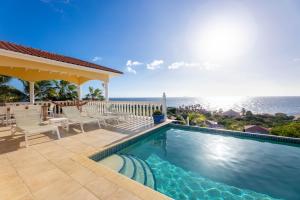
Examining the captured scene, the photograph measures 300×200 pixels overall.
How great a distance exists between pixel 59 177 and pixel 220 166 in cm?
350

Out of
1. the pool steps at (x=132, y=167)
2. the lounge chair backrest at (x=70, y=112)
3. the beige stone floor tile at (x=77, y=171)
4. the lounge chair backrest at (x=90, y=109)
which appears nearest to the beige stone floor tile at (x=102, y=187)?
the beige stone floor tile at (x=77, y=171)

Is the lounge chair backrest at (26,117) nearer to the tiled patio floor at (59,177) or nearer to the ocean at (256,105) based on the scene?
the tiled patio floor at (59,177)

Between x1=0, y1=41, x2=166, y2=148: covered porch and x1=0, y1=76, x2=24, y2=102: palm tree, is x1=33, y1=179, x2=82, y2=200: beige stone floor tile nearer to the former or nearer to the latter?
x1=0, y1=41, x2=166, y2=148: covered porch

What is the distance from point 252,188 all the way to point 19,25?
16532mm

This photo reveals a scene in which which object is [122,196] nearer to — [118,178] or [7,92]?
[118,178]

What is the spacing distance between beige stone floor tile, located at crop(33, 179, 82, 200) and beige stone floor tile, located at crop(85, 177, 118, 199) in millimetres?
183

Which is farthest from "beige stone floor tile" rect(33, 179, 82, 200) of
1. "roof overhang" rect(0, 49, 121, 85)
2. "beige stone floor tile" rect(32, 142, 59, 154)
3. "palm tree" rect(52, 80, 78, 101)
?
"palm tree" rect(52, 80, 78, 101)

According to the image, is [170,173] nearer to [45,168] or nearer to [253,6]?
[45,168]

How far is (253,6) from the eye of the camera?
6477 millimetres

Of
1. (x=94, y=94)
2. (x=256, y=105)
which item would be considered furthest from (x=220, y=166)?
(x=256, y=105)

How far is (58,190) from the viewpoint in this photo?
7.18ft

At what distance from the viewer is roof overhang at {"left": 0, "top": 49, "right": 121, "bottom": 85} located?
5516 mm

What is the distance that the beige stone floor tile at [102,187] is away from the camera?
2.07 m

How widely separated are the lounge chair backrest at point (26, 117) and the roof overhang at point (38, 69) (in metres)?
2.00
